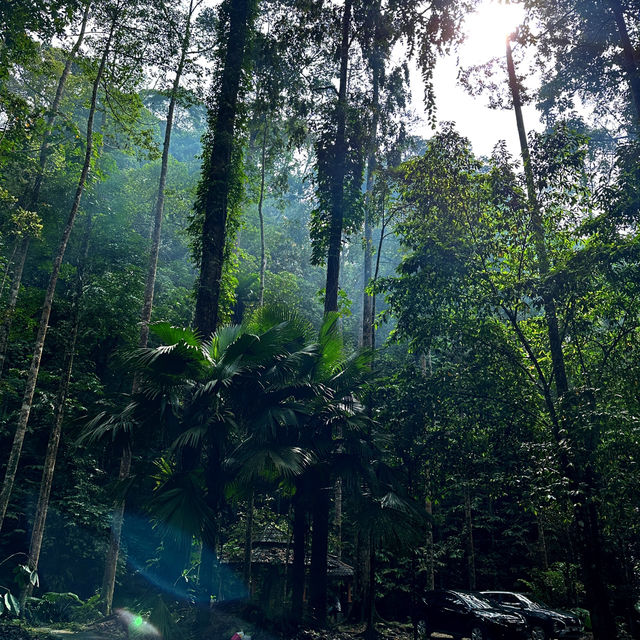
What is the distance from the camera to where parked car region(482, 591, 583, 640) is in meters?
11.6

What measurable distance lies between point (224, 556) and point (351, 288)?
32.0m

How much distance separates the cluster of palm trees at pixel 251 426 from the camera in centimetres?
769

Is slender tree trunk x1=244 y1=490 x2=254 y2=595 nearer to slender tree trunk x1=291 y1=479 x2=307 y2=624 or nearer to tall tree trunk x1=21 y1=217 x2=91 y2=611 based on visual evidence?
tall tree trunk x1=21 y1=217 x2=91 y2=611

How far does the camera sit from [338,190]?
549 inches

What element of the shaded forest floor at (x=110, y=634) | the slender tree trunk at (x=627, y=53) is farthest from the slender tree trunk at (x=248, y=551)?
the slender tree trunk at (x=627, y=53)

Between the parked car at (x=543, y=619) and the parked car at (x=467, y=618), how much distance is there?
0.64 m

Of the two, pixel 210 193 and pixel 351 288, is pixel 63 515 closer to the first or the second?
pixel 210 193

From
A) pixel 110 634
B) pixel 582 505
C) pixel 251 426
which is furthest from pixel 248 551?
pixel 582 505

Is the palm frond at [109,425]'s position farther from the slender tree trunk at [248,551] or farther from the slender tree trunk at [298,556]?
the slender tree trunk at [248,551]

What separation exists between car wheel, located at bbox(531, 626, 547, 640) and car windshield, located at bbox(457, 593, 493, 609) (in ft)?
3.71

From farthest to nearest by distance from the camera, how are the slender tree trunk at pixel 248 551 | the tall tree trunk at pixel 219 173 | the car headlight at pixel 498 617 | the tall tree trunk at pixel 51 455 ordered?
1. the slender tree trunk at pixel 248 551
2. the tall tree trunk at pixel 51 455
3. the tall tree trunk at pixel 219 173
4. the car headlight at pixel 498 617

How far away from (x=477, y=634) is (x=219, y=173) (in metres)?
12.3

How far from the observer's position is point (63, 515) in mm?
16594

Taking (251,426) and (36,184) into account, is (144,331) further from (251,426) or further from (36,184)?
(251,426)
